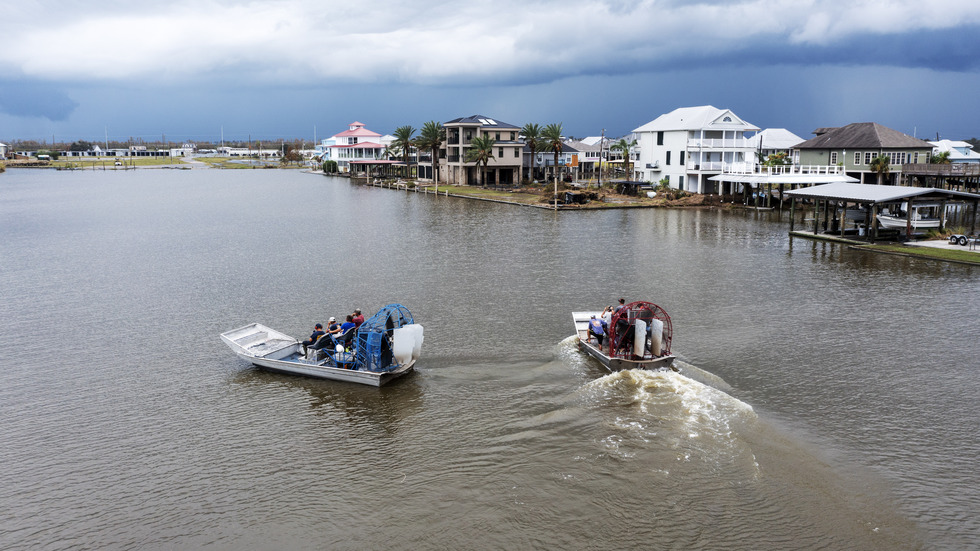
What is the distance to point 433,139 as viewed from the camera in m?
105

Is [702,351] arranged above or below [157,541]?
above

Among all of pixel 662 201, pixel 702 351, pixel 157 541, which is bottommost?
pixel 157 541

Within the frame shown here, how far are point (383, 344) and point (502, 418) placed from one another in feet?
16.5

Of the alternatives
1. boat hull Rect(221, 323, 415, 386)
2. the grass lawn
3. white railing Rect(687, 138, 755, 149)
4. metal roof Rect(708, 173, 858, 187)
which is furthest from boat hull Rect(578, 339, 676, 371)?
white railing Rect(687, 138, 755, 149)

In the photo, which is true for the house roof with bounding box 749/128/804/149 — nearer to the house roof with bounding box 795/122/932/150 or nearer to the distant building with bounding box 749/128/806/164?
the distant building with bounding box 749/128/806/164

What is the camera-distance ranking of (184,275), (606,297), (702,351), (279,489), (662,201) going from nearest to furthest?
(279,489), (702,351), (606,297), (184,275), (662,201)

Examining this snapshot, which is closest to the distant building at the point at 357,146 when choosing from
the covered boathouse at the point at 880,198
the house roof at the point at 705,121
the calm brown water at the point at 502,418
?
the house roof at the point at 705,121

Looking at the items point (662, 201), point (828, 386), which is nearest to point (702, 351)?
point (828, 386)

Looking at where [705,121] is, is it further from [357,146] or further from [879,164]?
[357,146]

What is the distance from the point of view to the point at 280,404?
20.3 metres

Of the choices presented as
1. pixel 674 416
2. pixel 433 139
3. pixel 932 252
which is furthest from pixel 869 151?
pixel 674 416

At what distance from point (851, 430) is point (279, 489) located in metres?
14.5

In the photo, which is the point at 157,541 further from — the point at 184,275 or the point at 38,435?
the point at 184,275

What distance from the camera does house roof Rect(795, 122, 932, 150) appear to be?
74812 millimetres
